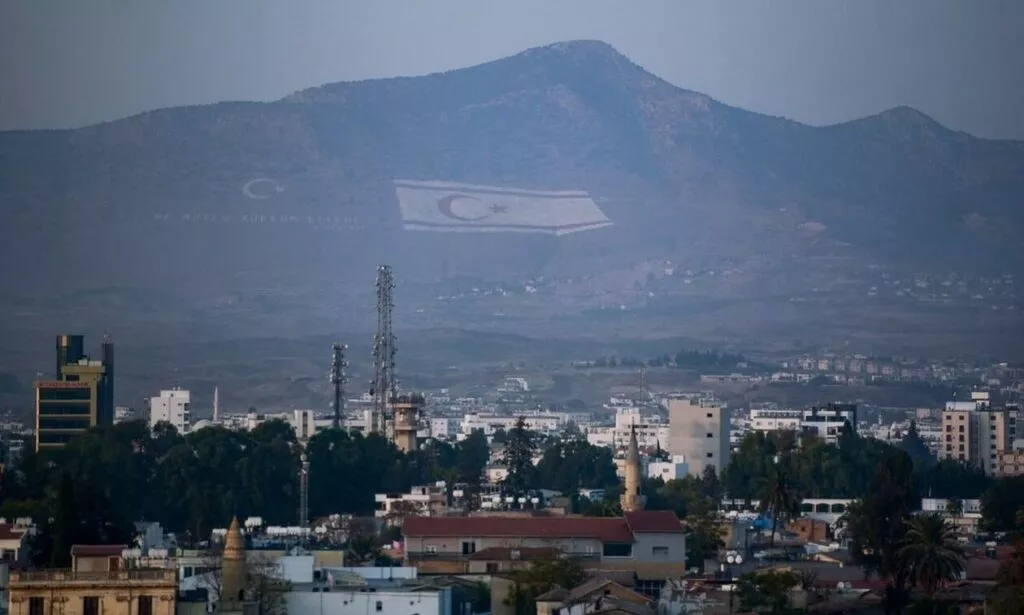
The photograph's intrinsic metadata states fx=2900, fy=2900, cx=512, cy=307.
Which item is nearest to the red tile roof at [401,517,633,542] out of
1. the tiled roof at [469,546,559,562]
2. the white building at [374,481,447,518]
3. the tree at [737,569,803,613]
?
the tiled roof at [469,546,559,562]

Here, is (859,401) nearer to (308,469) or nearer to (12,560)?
(308,469)

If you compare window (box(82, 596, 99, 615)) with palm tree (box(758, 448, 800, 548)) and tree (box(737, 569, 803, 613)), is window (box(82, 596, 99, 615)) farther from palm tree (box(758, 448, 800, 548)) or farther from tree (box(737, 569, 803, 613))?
palm tree (box(758, 448, 800, 548))

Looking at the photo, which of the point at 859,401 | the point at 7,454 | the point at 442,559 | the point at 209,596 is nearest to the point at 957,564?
the point at 442,559

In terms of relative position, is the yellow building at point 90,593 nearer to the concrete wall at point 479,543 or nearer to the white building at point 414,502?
the concrete wall at point 479,543

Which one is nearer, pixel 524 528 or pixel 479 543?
pixel 479 543

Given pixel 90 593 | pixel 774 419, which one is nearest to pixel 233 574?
pixel 90 593

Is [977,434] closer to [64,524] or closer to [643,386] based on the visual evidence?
[643,386]
